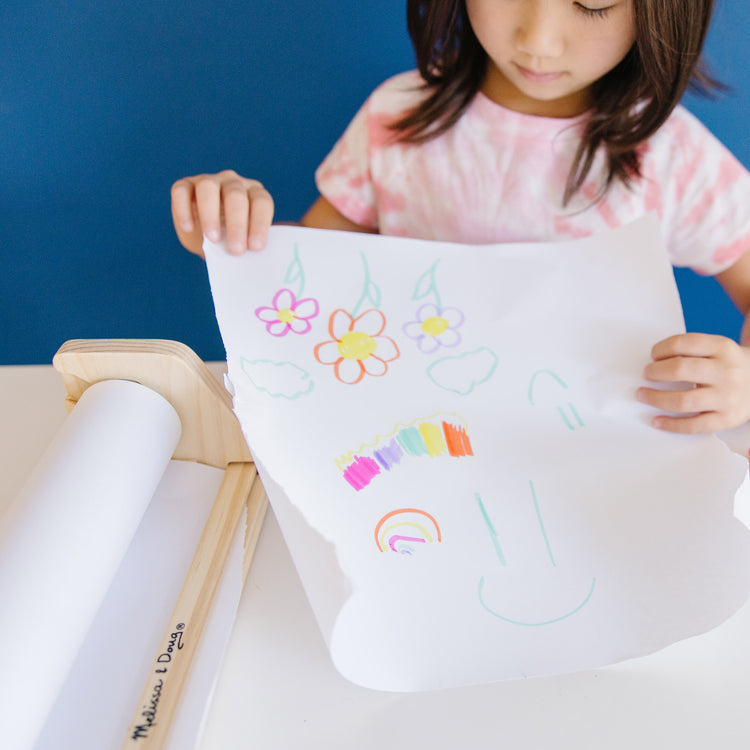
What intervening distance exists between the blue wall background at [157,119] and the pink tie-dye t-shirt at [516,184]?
4.2 inches

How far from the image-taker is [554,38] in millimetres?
491

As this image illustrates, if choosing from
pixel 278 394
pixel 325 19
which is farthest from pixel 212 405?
pixel 325 19

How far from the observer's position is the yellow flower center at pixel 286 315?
0.43m

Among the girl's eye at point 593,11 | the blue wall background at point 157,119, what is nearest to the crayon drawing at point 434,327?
the girl's eye at point 593,11

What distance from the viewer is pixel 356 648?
1.04 feet

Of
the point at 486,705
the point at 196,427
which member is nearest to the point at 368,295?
the point at 196,427

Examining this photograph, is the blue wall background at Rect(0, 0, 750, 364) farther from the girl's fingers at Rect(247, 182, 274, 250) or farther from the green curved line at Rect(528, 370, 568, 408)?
the green curved line at Rect(528, 370, 568, 408)

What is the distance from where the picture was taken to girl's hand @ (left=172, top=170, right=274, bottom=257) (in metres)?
0.46

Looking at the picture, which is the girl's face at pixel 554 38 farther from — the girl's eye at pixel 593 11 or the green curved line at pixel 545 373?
the green curved line at pixel 545 373

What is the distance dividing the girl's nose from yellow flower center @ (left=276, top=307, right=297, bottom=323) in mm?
267

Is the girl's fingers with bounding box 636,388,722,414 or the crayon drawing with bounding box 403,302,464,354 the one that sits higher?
the crayon drawing with bounding box 403,302,464,354

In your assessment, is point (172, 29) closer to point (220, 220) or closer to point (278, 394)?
point (220, 220)

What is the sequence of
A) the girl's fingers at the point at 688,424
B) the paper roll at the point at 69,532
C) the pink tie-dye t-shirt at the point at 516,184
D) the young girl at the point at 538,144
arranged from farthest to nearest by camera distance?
the pink tie-dye t-shirt at the point at 516,184
the young girl at the point at 538,144
the girl's fingers at the point at 688,424
the paper roll at the point at 69,532

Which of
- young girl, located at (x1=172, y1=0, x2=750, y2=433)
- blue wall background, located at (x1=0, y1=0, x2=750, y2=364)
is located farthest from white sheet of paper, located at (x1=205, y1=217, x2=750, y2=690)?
blue wall background, located at (x1=0, y1=0, x2=750, y2=364)
